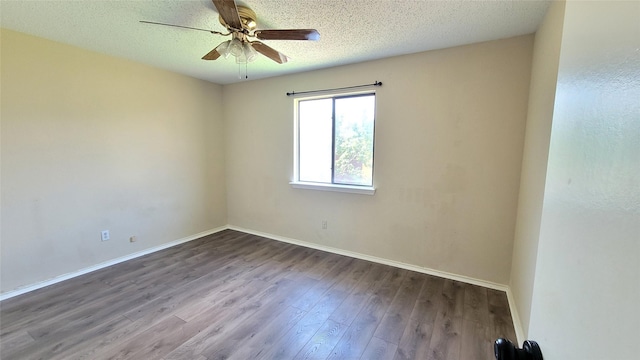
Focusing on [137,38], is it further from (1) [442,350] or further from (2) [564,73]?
(1) [442,350]

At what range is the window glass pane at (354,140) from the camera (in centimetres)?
317

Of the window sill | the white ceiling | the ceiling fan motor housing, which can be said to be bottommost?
the window sill

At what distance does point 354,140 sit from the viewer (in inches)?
129

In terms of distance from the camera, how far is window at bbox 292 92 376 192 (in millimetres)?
3201

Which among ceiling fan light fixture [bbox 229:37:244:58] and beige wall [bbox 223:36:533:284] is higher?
ceiling fan light fixture [bbox 229:37:244:58]

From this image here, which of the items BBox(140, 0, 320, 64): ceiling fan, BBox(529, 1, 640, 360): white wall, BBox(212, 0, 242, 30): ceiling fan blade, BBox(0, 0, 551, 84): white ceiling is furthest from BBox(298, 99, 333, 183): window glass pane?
BBox(529, 1, 640, 360): white wall

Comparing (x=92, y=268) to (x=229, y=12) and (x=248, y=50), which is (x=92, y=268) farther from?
(x=229, y=12)

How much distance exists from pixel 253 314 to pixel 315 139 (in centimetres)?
235

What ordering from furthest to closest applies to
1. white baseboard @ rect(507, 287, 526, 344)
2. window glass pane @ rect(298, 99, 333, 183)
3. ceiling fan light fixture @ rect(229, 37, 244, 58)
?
1. window glass pane @ rect(298, 99, 333, 183)
2. ceiling fan light fixture @ rect(229, 37, 244, 58)
3. white baseboard @ rect(507, 287, 526, 344)

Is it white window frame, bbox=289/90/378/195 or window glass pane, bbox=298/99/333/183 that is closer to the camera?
white window frame, bbox=289/90/378/195

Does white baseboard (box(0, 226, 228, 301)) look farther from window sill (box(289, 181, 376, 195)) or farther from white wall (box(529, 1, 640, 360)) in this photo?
white wall (box(529, 1, 640, 360))

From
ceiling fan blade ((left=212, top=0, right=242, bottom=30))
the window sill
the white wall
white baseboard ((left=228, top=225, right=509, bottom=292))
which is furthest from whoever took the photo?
the window sill

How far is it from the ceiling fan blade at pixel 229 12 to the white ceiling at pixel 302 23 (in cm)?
18

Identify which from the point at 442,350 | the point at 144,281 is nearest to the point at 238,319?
the point at 144,281
